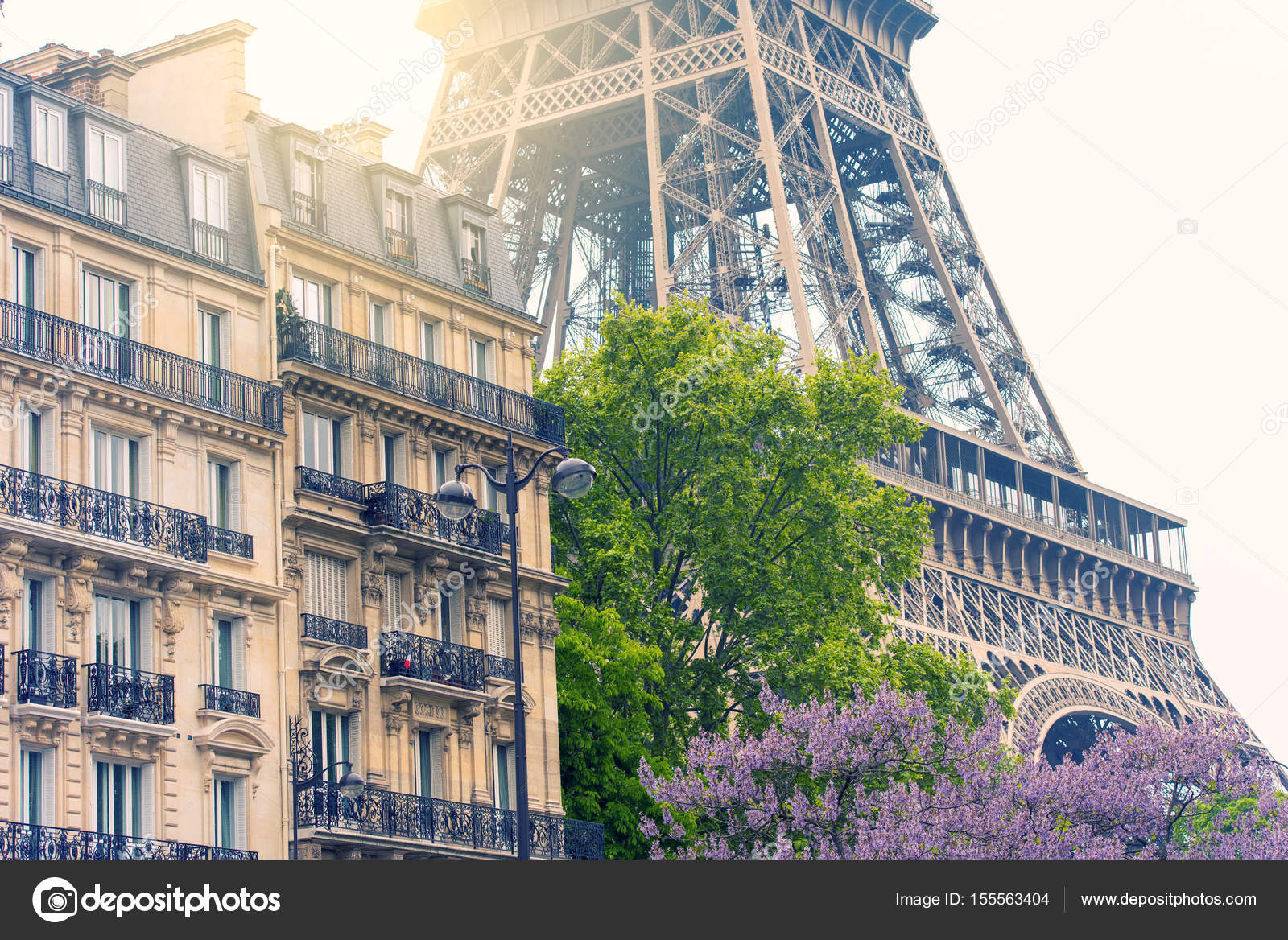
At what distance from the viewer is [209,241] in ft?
122

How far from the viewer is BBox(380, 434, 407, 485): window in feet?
128

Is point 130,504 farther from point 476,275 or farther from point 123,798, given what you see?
point 476,275

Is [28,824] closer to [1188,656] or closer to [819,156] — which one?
[819,156]

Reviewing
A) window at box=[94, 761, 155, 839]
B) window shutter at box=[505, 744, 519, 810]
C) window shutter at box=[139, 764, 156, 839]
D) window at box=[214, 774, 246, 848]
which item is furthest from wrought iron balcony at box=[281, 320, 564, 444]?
window at box=[94, 761, 155, 839]

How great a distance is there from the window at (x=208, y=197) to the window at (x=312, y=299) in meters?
1.62

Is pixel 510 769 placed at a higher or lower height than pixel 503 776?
higher

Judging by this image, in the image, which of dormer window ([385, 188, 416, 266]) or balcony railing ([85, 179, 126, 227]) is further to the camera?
dormer window ([385, 188, 416, 266])

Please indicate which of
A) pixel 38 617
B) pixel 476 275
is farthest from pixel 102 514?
pixel 476 275

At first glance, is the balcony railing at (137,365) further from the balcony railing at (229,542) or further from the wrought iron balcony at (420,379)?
the balcony railing at (229,542)

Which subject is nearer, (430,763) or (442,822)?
(442,822)

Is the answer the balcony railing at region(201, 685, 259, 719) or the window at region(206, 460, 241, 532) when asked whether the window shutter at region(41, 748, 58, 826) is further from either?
the window at region(206, 460, 241, 532)

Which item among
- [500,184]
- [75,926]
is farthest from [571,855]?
[500,184]

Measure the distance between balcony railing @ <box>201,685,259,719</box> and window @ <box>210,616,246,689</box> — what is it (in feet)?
0.66

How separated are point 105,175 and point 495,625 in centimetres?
1006
